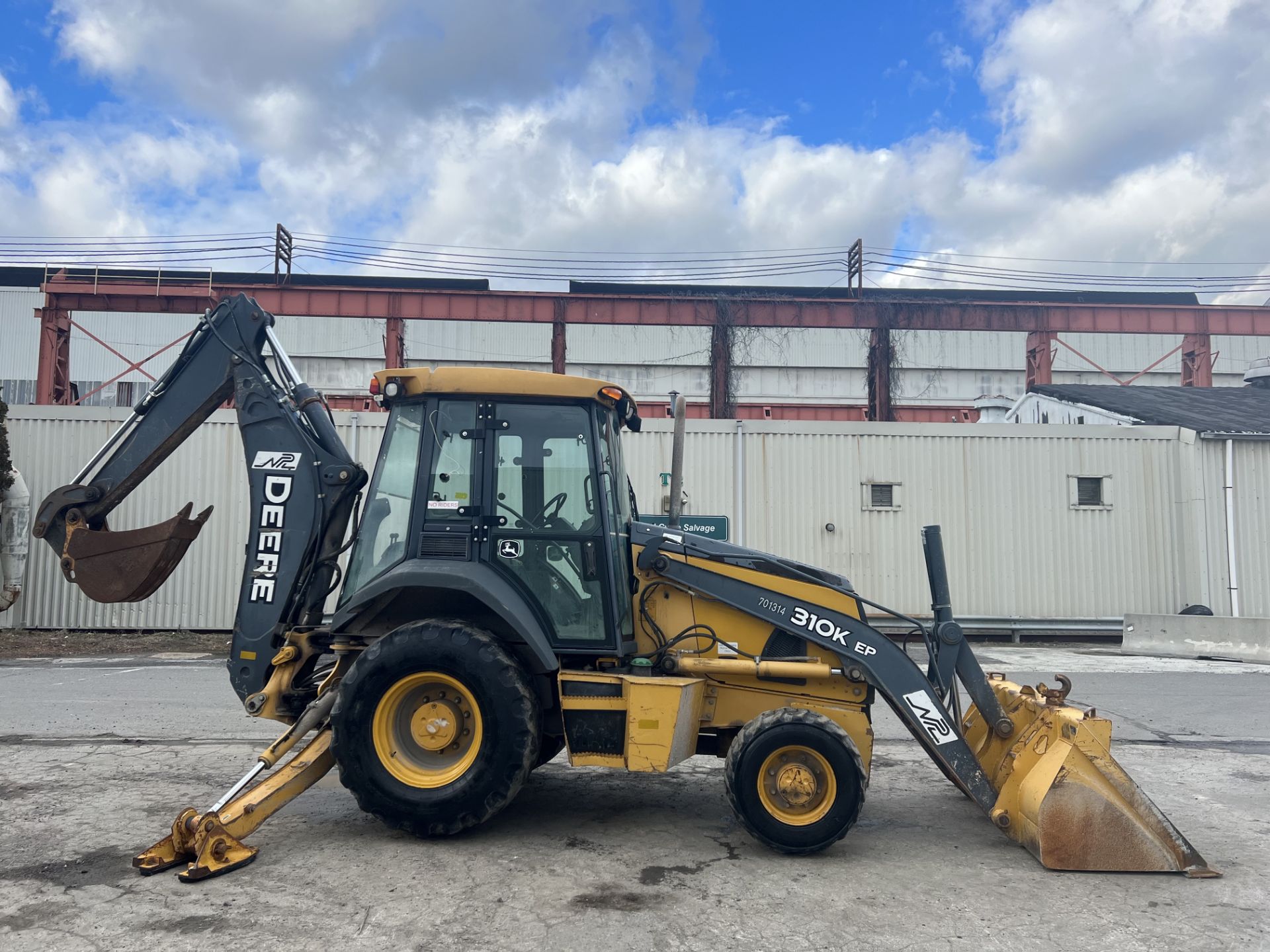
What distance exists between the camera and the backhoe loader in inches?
185

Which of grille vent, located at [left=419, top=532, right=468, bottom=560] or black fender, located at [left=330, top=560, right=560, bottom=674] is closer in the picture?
black fender, located at [left=330, top=560, right=560, bottom=674]

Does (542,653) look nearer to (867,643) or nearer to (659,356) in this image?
(867,643)

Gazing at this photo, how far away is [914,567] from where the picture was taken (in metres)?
15.5

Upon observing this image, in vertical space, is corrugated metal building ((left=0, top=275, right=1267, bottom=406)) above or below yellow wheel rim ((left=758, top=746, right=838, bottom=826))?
above

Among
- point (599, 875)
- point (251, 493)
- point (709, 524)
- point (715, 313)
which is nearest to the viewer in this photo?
point (599, 875)

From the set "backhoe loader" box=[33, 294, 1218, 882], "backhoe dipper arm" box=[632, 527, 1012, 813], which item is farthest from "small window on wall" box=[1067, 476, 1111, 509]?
"backhoe dipper arm" box=[632, 527, 1012, 813]

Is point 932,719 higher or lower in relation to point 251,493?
lower

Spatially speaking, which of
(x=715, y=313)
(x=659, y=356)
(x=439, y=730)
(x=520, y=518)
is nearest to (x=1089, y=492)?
(x=715, y=313)

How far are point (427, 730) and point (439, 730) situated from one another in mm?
59

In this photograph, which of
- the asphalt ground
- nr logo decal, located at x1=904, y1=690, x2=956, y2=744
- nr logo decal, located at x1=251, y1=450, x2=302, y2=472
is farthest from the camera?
nr logo decal, located at x1=251, y1=450, x2=302, y2=472

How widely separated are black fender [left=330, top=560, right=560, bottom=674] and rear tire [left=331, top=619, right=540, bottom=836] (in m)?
0.15

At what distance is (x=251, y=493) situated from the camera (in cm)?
560

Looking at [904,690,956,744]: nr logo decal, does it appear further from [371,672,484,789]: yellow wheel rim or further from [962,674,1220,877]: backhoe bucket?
[371,672,484,789]: yellow wheel rim

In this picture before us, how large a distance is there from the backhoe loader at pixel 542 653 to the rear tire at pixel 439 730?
0.01 meters
